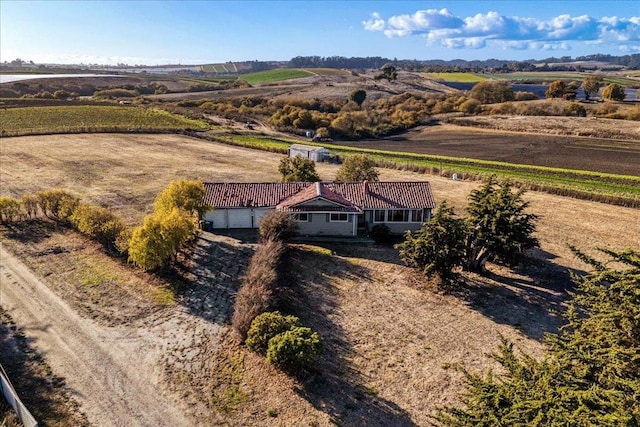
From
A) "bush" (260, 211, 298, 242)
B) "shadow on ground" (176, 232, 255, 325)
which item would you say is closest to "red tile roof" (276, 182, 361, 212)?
"bush" (260, 211, 298, 242)

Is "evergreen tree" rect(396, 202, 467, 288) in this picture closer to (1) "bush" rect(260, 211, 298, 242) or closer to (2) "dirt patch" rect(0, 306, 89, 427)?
(1) "bush" rect(260, 211, 298, 242)

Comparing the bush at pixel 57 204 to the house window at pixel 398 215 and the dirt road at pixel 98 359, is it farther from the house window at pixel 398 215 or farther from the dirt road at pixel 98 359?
the house window at pixel 398 215

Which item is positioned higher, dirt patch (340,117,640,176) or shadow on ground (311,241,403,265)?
dirt patch (340,117,640,176)

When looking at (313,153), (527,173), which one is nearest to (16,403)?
(313,153)

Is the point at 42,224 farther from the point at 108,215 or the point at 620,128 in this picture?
the point at 620,128

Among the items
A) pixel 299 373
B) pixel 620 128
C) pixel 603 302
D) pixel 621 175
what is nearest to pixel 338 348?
pixel 299 373

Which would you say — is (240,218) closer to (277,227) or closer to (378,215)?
(277,227)
